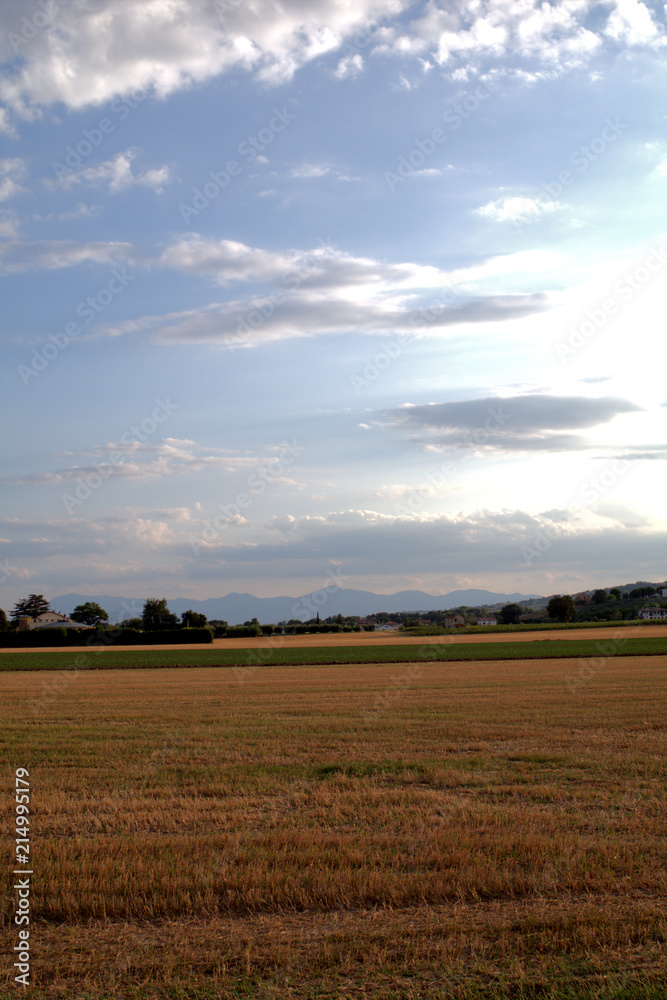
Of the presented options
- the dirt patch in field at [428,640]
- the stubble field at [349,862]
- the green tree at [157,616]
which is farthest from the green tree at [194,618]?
the stubble field at [349,862]

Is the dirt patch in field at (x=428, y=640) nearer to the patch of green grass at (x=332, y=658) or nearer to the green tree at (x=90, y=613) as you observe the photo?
the patch of green grass at (x=332, y=658)

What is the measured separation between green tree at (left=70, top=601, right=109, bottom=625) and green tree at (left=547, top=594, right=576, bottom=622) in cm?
11661

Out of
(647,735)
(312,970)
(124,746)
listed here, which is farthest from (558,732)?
(312,970)

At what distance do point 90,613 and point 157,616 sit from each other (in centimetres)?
1743

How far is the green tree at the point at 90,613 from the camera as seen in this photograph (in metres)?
184

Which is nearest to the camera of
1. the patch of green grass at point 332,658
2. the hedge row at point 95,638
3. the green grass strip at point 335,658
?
the patch of green grass at point 332,658

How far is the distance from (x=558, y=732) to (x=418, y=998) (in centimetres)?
1303

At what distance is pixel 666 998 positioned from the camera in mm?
5215

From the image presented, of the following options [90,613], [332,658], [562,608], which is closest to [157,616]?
[90,613]

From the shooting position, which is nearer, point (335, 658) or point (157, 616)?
point (335, 658)

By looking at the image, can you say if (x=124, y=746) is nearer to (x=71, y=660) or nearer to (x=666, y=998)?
(x=666, y=998)

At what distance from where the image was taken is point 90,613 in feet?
607

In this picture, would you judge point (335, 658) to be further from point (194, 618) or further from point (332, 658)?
point (194, 618)

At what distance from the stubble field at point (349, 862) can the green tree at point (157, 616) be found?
17287 centimetres
